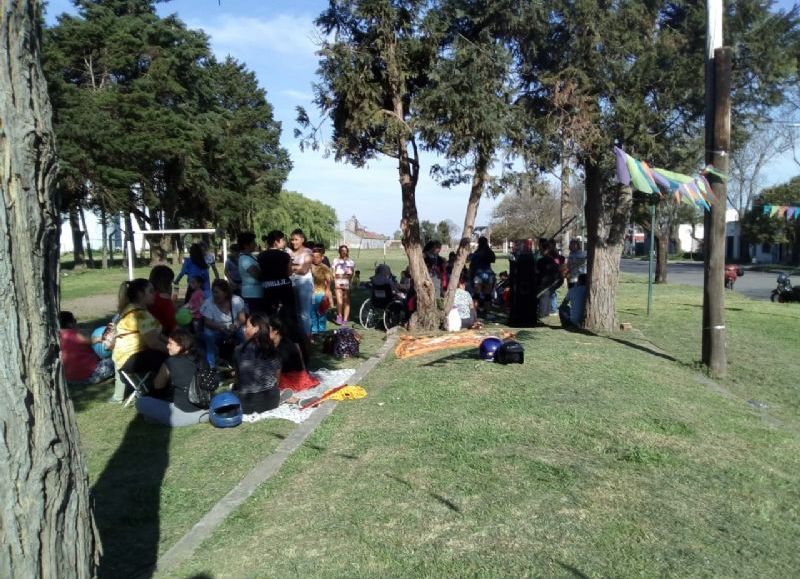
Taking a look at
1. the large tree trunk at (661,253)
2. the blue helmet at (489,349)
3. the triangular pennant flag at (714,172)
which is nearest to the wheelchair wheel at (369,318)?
the blue helmet at (489,349)

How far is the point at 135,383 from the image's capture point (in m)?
7.17

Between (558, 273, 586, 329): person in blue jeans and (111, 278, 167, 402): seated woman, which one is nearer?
(111, 278, 167, 402): seated woman

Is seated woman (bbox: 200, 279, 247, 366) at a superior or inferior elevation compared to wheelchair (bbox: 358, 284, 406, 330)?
superior

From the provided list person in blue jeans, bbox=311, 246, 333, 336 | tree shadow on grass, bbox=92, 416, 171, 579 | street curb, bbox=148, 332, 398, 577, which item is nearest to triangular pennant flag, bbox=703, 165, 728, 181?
street curb, bbox=148, 332, 398, 577

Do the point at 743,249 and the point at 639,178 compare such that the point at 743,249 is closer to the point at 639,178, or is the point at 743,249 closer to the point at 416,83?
the point at 416,83

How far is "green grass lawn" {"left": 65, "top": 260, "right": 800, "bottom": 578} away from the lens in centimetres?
366

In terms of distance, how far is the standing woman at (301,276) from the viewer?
32.9 ft

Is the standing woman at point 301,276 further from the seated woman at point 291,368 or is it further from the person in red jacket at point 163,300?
the person in red jacket at point 163,300

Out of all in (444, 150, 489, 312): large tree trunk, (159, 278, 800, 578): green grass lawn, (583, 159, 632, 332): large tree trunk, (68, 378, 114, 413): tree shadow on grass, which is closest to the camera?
(159, 278, 800, 578): green grass lawn

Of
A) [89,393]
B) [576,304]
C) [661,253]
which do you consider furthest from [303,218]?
[89,393]

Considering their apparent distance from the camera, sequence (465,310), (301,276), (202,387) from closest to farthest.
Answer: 1. (202,387)
2. (301,276)
3. (465,310)

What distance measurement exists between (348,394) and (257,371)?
1030 mm

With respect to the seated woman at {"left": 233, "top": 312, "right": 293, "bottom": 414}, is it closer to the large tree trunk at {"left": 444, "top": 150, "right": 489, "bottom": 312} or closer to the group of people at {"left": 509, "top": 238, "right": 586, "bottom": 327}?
the large tree trunk at {"left": 444, "top": 150, "right": 489, "bottom": 312}

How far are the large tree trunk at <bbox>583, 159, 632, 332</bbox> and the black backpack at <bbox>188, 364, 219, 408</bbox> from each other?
7585 mm
